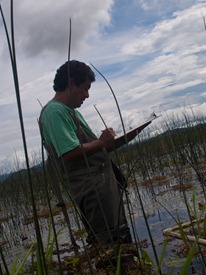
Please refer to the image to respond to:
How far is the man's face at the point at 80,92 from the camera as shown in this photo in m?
2.55

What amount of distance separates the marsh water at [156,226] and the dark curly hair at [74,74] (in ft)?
2.92

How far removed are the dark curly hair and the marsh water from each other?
89 centimetres

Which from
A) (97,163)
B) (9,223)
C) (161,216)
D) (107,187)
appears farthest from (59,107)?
(9,223)

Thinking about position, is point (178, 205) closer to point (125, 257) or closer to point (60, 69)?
point (125, 257)

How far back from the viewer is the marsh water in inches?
102

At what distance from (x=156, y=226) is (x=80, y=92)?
1.74m

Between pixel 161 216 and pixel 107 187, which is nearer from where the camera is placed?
pixel 107 187

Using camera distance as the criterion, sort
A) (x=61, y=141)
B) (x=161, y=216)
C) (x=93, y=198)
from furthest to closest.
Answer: (x=161, y=216) < (x=93, y=198) < (x=61, y=141)

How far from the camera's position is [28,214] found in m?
6.91

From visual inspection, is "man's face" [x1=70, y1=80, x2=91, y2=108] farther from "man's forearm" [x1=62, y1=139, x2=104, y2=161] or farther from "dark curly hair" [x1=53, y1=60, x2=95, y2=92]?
"man's forearm" [x1=62, y1=139, x2=104, y2=161]

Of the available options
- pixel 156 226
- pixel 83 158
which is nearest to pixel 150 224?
pixel 156 226

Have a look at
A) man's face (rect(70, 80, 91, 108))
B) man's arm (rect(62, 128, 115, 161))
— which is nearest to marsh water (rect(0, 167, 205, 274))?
man's arm (rect(62, 128, 115, 161))

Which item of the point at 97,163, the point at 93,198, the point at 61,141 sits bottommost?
the point at 93,198

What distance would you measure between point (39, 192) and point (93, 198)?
6.34 m
